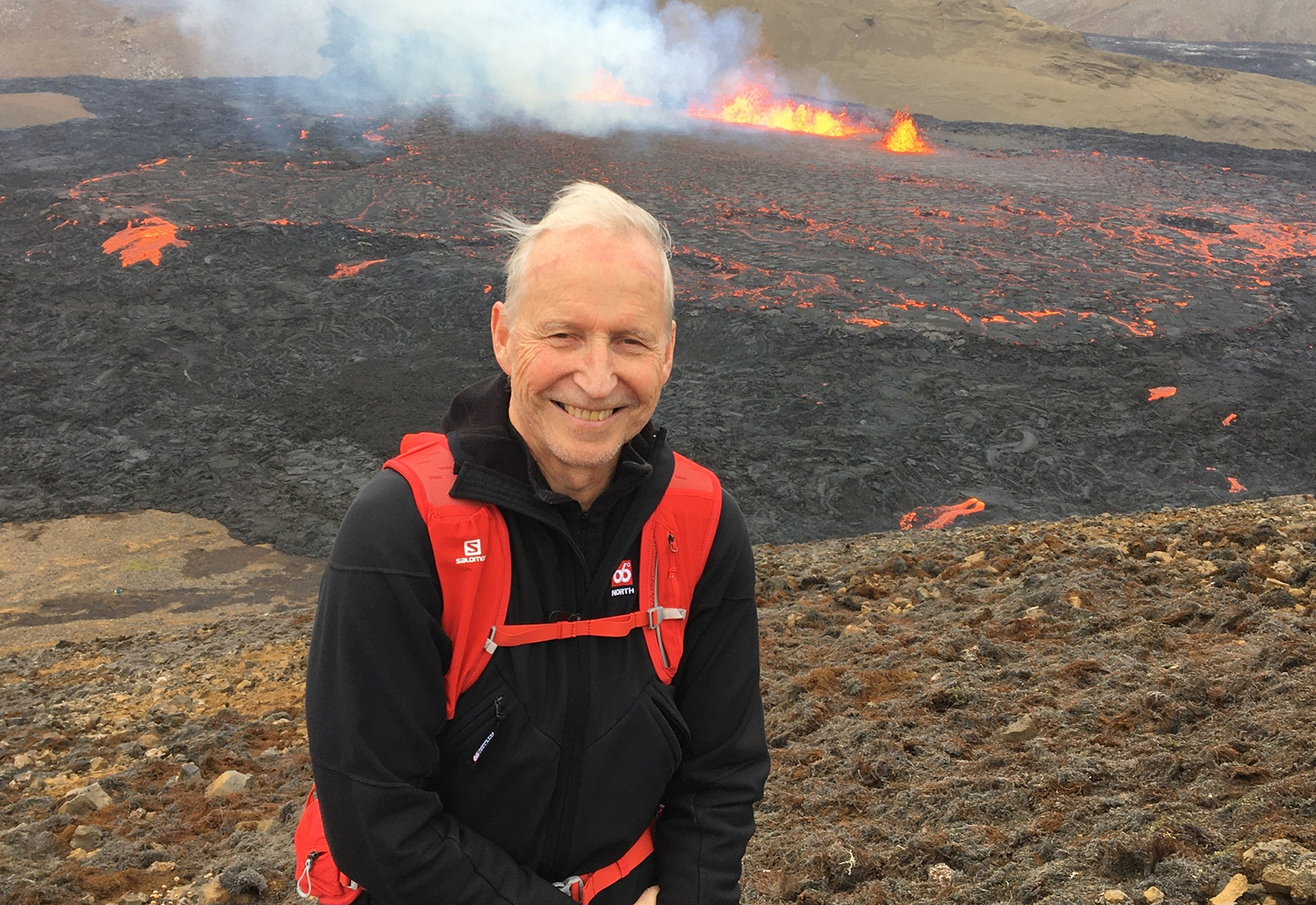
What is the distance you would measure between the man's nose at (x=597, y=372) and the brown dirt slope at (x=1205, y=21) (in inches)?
2526

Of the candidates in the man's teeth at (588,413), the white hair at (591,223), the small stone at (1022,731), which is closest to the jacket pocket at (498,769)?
the man's teeth at (588,413)

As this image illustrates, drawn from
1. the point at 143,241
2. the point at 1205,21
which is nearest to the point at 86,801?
the point at 143,241

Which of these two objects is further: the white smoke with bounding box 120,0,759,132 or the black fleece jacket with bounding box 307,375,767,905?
the white smoke with bounding box 120,0,759,132

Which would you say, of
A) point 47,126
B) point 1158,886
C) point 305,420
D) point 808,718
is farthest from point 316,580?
point 47,126

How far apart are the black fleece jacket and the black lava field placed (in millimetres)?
7495

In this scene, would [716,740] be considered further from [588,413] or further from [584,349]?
[584,349]

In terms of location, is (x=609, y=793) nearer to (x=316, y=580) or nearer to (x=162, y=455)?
(x=316, y=580)

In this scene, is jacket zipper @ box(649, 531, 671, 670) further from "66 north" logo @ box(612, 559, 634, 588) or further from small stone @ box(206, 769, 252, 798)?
small stone @ box(206, 769, 252, 798)

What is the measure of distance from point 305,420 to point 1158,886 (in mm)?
10132

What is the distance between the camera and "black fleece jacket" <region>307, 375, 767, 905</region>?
1.44m

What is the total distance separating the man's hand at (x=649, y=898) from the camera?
171cm

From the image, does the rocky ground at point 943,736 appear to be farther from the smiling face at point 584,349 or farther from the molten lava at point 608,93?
the molten lava at point 608,93

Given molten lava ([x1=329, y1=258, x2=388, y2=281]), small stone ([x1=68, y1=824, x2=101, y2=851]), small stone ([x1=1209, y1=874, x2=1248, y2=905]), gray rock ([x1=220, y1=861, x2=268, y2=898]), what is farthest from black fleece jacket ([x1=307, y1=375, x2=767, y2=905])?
molten lava ([x1=329, y1=258, x2=388, y2=281])

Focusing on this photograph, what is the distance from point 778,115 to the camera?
2478 centimetres
